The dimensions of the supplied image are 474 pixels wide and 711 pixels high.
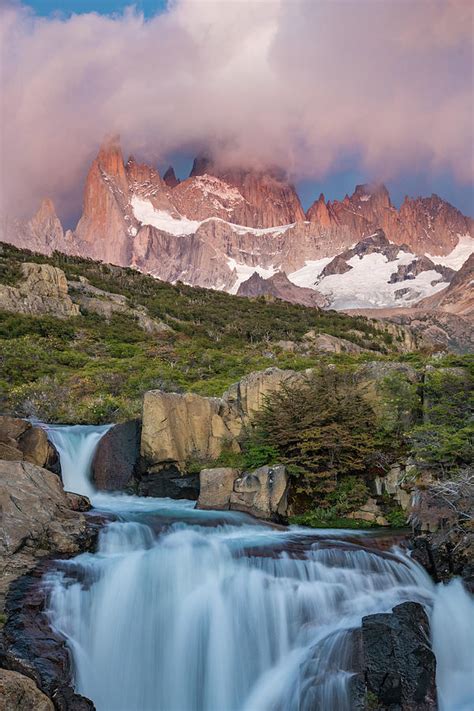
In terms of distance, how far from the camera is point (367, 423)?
16.2m

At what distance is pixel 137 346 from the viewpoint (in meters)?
43.6

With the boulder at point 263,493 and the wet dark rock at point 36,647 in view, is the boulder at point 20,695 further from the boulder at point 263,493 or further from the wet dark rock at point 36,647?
the boulder at point 263,493

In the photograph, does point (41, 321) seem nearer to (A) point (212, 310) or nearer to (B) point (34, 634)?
(A) point (212, 310)

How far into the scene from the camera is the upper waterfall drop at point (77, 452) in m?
16.9

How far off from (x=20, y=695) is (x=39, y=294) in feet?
178

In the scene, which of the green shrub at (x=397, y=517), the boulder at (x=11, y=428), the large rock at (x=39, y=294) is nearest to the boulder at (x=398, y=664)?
the green shrub at (x=397, y=517)

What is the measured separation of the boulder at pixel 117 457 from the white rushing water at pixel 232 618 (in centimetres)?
506

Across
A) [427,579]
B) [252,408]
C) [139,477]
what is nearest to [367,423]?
[252,408]

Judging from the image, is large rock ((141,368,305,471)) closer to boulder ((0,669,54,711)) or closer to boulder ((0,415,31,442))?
boulder ((0,415,31,442))

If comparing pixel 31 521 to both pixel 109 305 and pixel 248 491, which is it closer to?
pixel 248 491

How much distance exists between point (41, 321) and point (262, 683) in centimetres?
4214

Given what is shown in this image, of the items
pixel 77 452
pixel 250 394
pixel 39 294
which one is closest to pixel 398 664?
pixel 250 394

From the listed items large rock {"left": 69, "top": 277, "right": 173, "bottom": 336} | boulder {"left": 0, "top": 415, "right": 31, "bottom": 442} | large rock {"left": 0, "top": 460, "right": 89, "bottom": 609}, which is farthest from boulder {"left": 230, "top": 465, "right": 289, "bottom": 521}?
large rock {"left": 69, "top": 277, "right": 173, "bottom": 336}

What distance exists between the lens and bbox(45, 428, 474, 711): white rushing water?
8.57m
